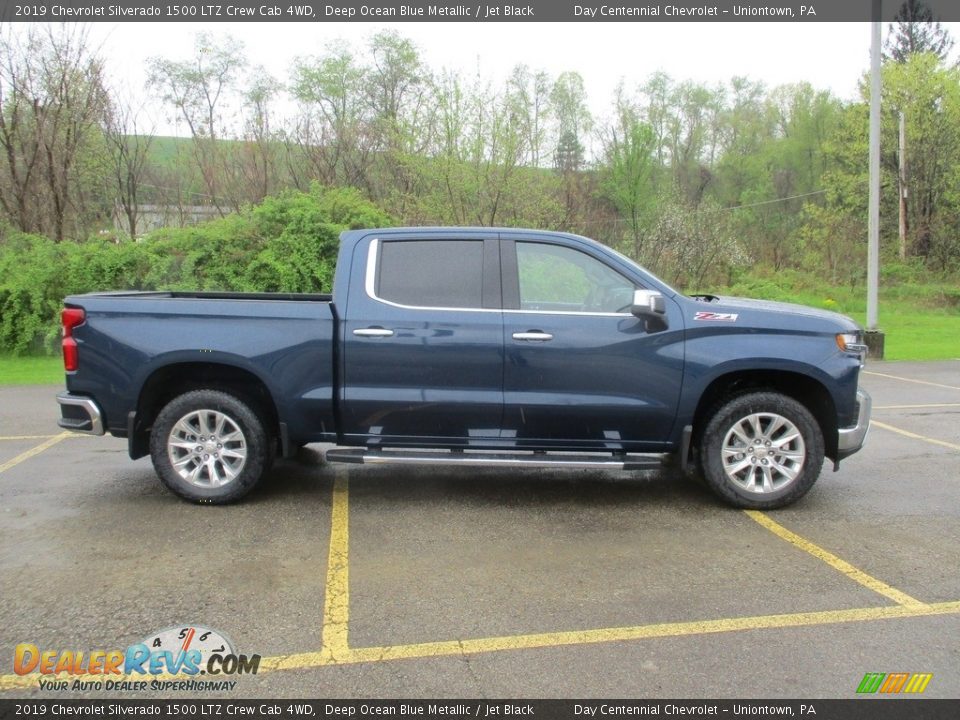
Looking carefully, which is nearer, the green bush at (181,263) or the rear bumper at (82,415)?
the rear bumper at (82,415)

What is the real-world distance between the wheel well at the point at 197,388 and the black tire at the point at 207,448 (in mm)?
136

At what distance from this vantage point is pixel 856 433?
16.3ft

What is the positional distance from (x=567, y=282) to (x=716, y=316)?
1071 millimetres

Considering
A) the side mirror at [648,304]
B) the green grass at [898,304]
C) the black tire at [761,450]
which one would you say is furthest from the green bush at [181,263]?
the green grass at [898,304]

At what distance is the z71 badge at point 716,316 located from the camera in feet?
16.2

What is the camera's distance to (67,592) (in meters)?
3.68

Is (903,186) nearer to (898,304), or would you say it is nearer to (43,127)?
(898,304)

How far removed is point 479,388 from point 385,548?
1.27m

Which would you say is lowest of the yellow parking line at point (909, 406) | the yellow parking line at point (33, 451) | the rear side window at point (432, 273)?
the yellow parking line at point (909, 406)

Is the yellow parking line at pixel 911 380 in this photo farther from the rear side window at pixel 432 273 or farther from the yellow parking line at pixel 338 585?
the yellow parking line at pixel 338 585

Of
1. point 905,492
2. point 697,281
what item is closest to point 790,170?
point 697,281
